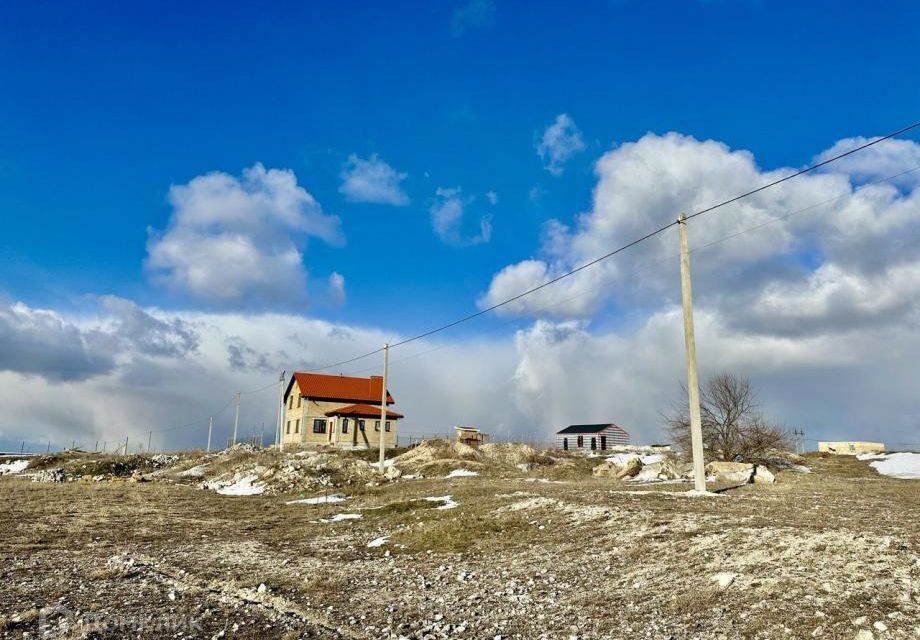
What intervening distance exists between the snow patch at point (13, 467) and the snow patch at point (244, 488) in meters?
38.9

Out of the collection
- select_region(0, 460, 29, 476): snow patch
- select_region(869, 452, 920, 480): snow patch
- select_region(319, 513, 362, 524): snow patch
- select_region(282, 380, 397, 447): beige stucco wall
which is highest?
select_region(282, 380, 397, 447): beige stucco wall

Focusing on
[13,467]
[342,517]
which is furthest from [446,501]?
[13,467]

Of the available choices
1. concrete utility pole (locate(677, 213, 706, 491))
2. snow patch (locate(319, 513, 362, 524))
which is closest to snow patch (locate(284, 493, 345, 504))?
snow patch (locate(319, 513, 362, 524))

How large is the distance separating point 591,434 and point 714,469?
65217 mm

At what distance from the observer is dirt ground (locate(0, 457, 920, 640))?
26.8 ft

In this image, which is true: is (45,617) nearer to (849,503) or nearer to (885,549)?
(885,549)

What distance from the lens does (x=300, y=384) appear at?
7350cm

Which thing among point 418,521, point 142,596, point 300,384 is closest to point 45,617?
point 142,596

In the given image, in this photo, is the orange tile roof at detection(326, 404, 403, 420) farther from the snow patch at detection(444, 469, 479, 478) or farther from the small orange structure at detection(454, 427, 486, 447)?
the snow patch at detection(444, 469, 479, 478)

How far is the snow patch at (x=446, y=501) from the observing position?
2096 cm

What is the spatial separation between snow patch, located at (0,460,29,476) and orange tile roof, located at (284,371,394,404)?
28.8 metres

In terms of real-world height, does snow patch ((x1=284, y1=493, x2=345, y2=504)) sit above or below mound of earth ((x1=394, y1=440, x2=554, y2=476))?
below
